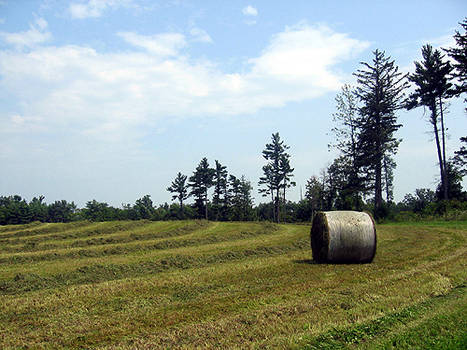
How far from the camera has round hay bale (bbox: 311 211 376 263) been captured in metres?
14.7

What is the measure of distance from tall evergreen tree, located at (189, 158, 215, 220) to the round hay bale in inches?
3152

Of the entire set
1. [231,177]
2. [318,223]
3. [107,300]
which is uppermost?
[231,177]

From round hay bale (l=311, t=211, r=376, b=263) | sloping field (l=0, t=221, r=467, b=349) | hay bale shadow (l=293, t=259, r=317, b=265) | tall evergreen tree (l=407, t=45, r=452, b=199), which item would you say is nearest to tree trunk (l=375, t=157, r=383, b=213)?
tall evergreen tree (l=407, t=45, r=452, b=199)

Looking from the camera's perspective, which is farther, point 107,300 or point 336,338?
point 107,300

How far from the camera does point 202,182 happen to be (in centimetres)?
9519

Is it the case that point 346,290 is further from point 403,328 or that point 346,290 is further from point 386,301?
point 403,328

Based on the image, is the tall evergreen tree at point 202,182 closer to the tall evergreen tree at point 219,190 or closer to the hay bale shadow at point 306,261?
the tall evergreen tree at point 219,190

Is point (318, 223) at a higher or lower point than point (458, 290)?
higher

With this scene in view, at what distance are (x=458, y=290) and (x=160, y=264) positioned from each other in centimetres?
1038

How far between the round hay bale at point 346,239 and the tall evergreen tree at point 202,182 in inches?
3152

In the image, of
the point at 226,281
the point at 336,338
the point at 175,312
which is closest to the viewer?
the point at 336,338

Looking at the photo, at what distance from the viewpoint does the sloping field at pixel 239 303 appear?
22.1 feet

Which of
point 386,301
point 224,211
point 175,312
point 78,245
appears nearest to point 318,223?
point 386,301

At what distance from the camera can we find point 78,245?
2556 centimetres
